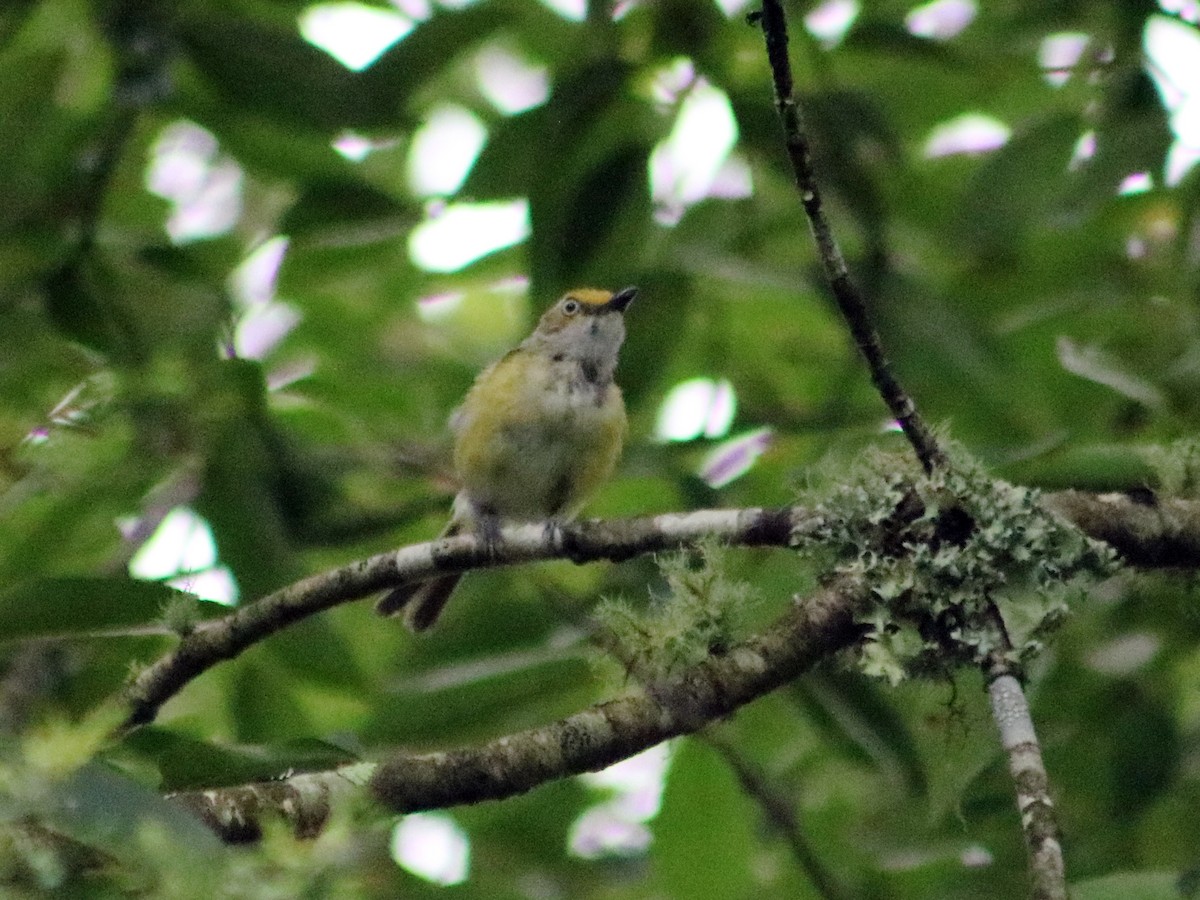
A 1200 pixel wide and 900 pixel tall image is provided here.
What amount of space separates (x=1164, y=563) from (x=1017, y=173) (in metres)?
1.41

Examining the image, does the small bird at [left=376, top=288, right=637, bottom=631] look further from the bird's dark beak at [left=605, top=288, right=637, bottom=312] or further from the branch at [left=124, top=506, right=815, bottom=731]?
the branch at [left=124, top=506, right=815, bottom=731]

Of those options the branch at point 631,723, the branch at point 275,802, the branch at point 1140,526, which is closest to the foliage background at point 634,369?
the branch at point 1140,526

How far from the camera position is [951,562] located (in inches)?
114

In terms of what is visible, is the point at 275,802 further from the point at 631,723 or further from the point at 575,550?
the point at 575,550

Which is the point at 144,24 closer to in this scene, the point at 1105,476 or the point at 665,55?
the point at 665,55

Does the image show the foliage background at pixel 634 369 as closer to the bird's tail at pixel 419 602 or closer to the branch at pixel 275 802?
the bird's tail at pixel 419 602

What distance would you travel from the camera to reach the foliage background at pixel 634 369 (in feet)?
12.4

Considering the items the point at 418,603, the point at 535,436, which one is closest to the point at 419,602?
the point at 418,603

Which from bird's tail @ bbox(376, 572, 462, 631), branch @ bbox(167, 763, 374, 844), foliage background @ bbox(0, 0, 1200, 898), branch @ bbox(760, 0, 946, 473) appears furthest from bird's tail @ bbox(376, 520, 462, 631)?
branch @ bbox(167, 763, 374, 844)

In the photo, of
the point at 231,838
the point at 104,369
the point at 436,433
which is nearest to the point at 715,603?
the point at 231,838

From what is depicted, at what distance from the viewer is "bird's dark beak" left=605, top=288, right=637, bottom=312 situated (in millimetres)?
4436

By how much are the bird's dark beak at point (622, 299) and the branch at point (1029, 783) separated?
6.43 feet

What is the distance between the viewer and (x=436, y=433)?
5387 millimetres

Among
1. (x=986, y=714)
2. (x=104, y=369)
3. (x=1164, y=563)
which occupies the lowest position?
(x=986, y=714)
